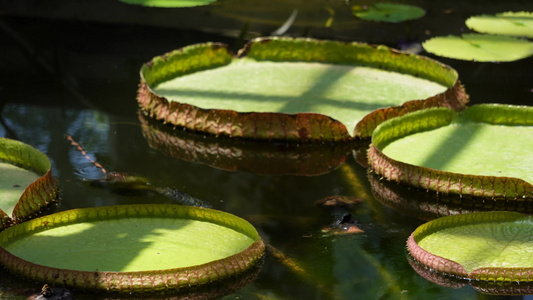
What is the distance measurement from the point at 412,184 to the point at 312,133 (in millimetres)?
799

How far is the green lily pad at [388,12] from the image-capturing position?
7.68 meters

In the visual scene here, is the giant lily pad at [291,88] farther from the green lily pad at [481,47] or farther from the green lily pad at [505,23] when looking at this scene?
the green lily pad at [505,23]

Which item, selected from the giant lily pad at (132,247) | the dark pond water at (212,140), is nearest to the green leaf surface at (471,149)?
the dark pond water at (212,140)

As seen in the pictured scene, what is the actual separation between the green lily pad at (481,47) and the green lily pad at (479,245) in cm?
282

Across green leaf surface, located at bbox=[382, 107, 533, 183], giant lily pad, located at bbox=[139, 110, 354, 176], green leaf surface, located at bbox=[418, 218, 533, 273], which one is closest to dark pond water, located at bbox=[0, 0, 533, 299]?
giant lily pad, located at bbox=[139, 110, 354, 176]

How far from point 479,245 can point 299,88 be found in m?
2.30

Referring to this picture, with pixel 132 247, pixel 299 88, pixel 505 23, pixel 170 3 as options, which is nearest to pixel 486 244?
pixel 132 247

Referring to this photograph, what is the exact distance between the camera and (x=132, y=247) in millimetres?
3602

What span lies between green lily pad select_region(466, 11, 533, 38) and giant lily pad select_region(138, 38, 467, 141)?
1.57m

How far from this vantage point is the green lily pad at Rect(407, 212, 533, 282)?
11.3ft

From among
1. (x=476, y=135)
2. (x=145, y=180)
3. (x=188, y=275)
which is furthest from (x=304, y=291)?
(x=476, y=135)

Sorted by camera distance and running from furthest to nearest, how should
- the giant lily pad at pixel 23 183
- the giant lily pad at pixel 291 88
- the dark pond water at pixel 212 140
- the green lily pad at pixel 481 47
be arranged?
1. the green lily pad at pixel 481 47
2. the giant lily pad at pixel 291 88
3. the giant lily pad at pixel 23 183
4. the dark pond water at pixel 212 140

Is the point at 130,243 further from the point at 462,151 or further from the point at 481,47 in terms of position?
the point at 481,47

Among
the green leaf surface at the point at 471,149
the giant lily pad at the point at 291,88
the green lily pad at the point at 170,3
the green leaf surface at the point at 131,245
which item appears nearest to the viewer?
the green leaf surface at the point at 131,245
